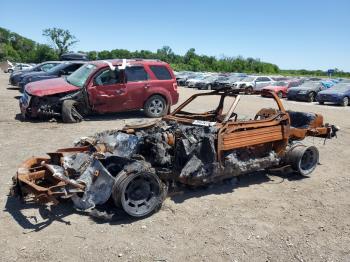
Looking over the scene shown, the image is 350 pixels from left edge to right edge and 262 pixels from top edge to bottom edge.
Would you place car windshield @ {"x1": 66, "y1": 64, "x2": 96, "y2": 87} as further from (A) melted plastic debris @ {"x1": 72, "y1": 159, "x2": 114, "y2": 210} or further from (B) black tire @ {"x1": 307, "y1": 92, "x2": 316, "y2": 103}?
(B) black tire @ {"x1": 307, "y1": 92, "x2": 316, "y2": 103}

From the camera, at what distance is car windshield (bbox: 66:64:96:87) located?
1189 centimetres

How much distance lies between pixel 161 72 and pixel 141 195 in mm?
8520

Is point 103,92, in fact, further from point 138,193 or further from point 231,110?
point 138,193

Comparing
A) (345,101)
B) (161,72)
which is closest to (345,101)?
(345,101)

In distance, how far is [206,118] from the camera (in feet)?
24.5

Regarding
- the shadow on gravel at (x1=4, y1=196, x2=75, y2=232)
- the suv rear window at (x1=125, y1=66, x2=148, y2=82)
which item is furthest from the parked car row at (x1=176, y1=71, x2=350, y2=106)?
the shadow on gravel at (x1=4, y1=196, x2=75, y2=232)

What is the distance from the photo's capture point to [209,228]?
484 centimetres

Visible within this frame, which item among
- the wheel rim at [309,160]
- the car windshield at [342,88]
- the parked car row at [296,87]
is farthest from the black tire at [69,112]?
the car windshield at [342,88]

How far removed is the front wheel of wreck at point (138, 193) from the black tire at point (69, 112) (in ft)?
22.8

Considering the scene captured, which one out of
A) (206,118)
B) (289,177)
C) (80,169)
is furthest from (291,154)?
(80,169)

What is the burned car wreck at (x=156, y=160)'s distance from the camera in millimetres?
4945

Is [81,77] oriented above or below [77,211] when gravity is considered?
above

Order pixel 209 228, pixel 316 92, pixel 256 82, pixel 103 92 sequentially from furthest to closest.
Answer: pixel 256 82
pixel 316 92
pixel 103 92
pixel 209 228

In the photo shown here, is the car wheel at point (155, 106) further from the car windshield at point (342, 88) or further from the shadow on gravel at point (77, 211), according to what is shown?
the car windshield at point (342, 88)
